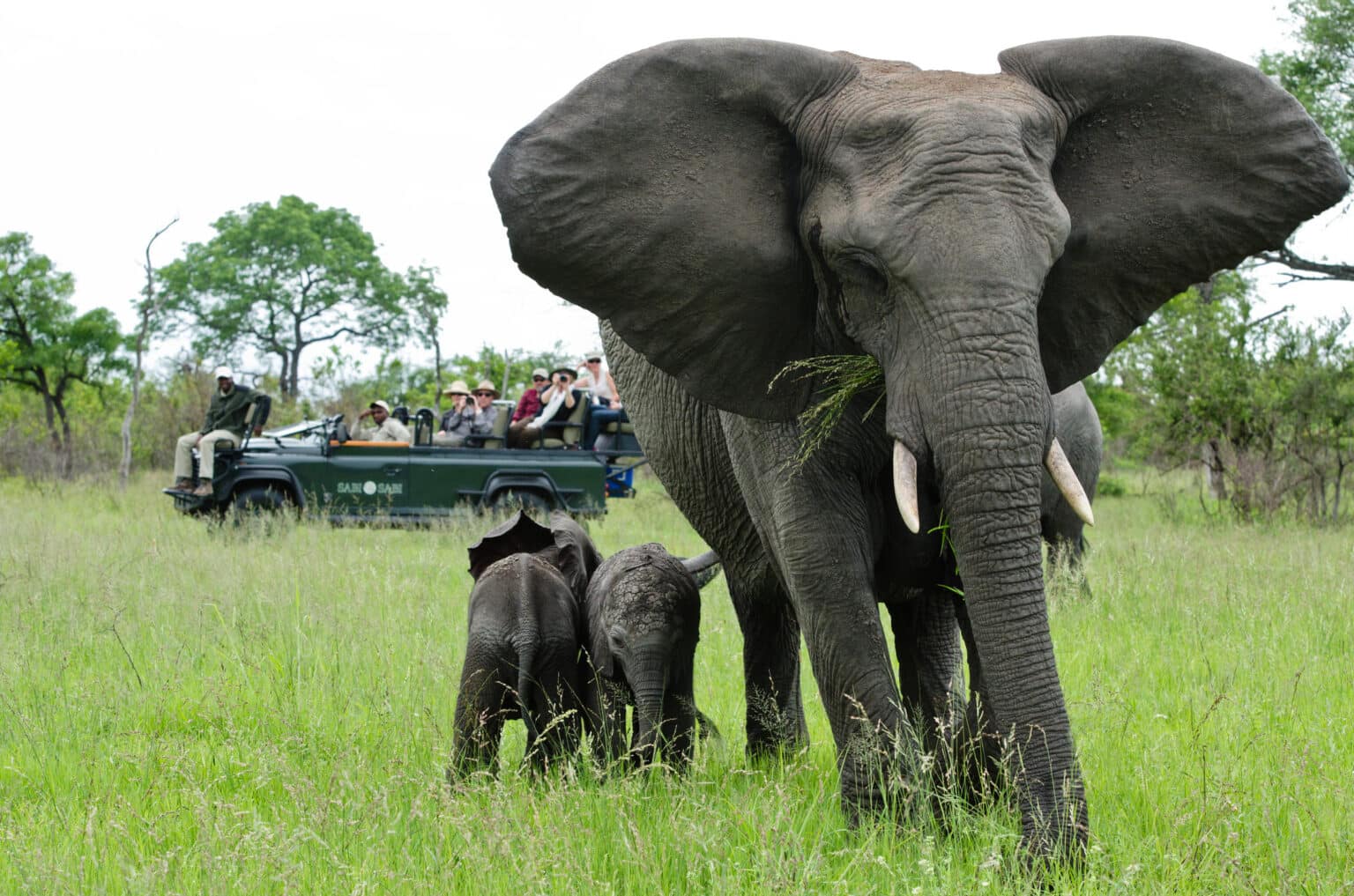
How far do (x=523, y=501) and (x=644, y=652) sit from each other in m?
12.0

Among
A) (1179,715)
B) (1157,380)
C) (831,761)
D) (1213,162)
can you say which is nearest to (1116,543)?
(1157,380)

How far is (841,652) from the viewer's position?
406 cm

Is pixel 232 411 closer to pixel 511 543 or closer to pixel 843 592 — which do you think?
pixel 511 543

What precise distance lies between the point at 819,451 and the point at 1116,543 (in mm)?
9997

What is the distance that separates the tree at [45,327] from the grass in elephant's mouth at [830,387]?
112 ft

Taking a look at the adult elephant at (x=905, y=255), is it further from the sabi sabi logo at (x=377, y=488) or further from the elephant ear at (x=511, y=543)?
the sabi sabi logo at (x=377, y=488)

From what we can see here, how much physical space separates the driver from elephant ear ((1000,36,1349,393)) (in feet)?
48.2

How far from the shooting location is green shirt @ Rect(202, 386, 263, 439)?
54.5 feet

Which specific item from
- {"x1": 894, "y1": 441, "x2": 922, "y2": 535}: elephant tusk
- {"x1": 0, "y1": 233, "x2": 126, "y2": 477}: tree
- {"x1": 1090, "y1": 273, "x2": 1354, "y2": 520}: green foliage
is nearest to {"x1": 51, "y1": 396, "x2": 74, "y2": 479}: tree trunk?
{"x1": 0, "y1": 233, "x2": 126, "y2": 477}: tree

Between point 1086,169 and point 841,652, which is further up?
point 1086,169

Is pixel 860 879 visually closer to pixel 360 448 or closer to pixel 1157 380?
pixel 360 448

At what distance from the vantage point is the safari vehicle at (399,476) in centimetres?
1652

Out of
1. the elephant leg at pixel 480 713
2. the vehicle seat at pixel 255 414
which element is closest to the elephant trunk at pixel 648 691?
the elephant leg at pixel 480 713

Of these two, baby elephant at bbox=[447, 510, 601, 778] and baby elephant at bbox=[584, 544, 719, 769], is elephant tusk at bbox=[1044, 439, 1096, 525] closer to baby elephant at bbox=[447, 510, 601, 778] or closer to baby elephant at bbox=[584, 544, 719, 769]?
baby elephant at bbox=[584, 544, 719, 769]
